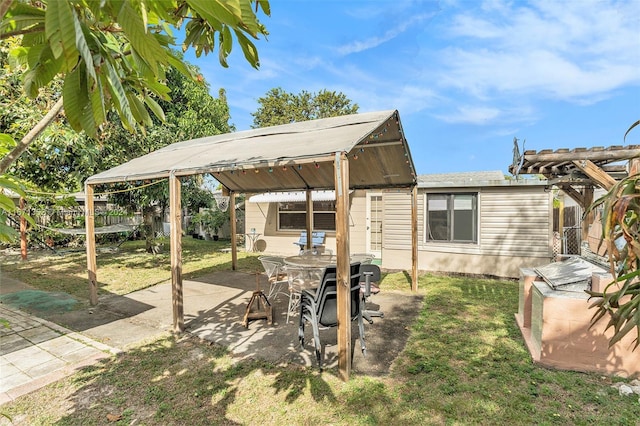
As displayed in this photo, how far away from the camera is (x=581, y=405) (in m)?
2.90

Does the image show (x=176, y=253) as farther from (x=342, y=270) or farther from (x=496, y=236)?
(x=496, y=236)

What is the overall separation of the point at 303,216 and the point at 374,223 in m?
2.99

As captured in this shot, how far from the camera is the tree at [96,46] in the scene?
68 centimetres

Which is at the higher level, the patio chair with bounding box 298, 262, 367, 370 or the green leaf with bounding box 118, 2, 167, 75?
the green leaf with bounding box 118, 2, 167, 75

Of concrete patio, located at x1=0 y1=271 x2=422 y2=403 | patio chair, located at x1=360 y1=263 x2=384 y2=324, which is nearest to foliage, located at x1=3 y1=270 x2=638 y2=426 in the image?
concrete patio, located at x1=0 y1=271 x2=422 y2=403

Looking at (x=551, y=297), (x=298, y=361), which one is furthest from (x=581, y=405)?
(x=298, y=361)

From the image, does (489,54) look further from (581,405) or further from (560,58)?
(581,405)

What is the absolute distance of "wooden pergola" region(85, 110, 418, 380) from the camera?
3430mm

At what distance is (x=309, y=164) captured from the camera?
4.94 m

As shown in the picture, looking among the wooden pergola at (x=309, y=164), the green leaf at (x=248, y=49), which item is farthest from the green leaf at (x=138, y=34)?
the wooden pergola at (x=309, y=164)

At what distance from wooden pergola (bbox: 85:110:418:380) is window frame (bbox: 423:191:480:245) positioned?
84.0 inches

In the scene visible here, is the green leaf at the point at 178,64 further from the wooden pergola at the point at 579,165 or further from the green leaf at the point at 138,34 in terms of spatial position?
the wooden pergola at the point at 579,165

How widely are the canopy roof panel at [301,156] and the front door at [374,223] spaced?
121 inches

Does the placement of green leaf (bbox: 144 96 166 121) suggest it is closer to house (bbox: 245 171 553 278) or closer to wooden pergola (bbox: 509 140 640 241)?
wooden pergola (bbox: 509 140 640 241)
